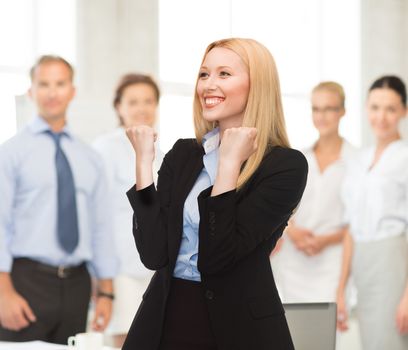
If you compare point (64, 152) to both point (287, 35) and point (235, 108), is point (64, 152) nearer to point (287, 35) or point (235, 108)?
point (235, 108)

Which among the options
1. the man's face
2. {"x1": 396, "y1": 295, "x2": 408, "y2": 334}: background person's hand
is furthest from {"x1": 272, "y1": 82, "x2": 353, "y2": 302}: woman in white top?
the man's face

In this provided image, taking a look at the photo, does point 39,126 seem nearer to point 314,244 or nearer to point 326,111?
point 314,244

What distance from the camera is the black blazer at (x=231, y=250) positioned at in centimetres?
146

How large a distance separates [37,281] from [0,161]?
0.63 m

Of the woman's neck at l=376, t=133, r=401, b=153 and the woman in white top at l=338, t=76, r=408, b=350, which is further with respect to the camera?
the woman's neck at l=376, t=133, r=401, b=153

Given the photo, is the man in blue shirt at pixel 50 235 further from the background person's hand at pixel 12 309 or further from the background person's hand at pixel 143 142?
the background person's hand at pixel 143 142

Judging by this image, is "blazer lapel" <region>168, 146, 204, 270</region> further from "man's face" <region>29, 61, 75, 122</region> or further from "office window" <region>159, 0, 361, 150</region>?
"office window" <region>159, 0, 361, 150</region>

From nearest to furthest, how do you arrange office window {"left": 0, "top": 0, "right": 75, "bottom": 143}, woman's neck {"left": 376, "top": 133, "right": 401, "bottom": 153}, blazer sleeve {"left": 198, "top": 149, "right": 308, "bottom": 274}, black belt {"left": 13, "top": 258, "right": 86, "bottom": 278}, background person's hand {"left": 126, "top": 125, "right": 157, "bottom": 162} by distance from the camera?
1. blazer sleeve {"left": 198, "top": 149, "right": 308, "bottom": 274}
2. background person's hand {"left": 126, "top": 125, "right": 157, "bottom": 162}
3. black belt {"left": 13, "top": 258, "right": 86, "bottom": 278}
4. office window {"left": 0, "top": 0, "right": 75, "bottom": 143}
5. woman's neck {"left": 376, "top": 133, "right": 401, "bottom": 153}

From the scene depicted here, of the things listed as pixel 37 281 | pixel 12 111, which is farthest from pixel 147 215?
pixel 12 111

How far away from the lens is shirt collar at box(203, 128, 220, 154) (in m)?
1.64

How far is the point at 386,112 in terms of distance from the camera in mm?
5066

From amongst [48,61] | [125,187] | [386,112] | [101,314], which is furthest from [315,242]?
[48,61]

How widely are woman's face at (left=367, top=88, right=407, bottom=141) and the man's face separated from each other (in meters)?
2.01

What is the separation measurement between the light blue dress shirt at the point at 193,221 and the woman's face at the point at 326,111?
3.86 meters
